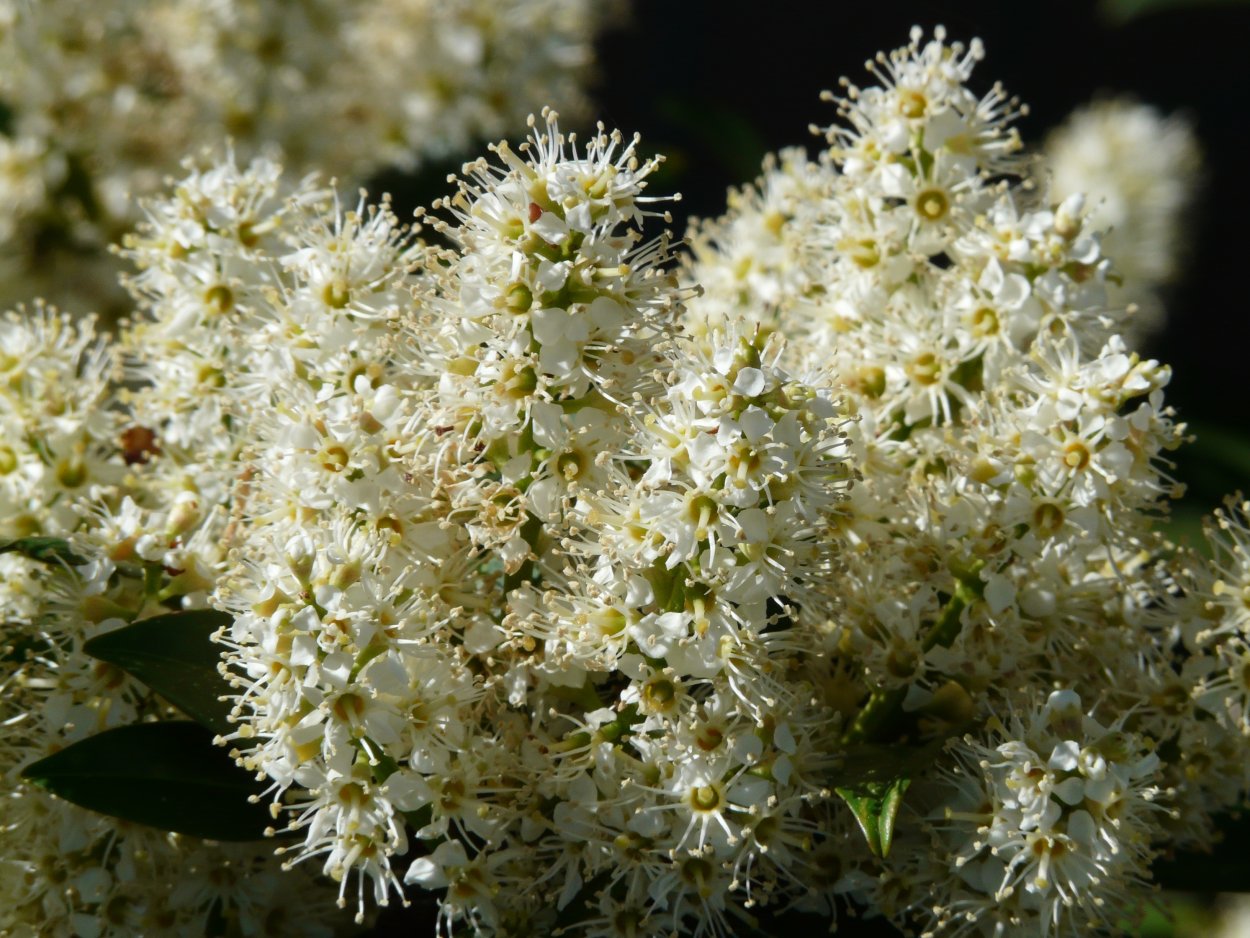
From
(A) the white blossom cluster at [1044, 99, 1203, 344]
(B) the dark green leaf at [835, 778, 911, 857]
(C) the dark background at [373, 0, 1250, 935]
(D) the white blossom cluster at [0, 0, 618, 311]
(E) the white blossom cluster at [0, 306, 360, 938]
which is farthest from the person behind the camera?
(C) the dark background at [373, 0, 1250, 935]

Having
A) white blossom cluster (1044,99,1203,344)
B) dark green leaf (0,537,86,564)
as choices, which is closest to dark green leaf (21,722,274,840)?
dark green leaf (0,537,86,564)

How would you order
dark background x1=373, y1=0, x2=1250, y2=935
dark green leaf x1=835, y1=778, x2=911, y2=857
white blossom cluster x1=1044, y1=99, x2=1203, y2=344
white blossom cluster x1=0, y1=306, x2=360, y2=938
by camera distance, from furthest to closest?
dark background x1=373, y1=0, x2=1250, y2=935, white blossom cluster x1=1044, y1=99, x2=1203, y2=344, white blossom cluster x1=0, y1=306, x2=360, y2=938, dark green leaf x1=835, y1=778, x2=911, y2=857

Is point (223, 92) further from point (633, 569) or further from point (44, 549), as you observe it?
point (633, 569)

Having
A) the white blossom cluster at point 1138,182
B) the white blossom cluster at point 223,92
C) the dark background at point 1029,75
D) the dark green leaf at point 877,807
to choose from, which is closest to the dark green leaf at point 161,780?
the dark green leaf at point 877,807

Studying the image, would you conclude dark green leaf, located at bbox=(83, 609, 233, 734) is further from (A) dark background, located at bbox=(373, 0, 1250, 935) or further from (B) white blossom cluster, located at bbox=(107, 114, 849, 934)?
(A) dark background, located at bbox=(373, 0, 1250, 935)

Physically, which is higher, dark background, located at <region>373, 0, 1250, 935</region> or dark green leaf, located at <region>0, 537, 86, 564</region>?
dark background, located at <region>373, 0, 1250, 935</region>

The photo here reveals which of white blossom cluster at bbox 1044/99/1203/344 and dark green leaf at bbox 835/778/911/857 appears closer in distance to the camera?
dark green leaf at bbox 835/778/911/857

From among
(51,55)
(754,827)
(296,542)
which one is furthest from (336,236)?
(51,55)

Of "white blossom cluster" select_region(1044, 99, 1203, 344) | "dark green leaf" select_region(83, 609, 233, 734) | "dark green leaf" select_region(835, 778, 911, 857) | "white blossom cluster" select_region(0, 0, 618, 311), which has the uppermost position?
"white blossom cluster" select_region(1044, 99, 1203, 344)

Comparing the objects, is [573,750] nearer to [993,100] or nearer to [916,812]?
[916,812]
